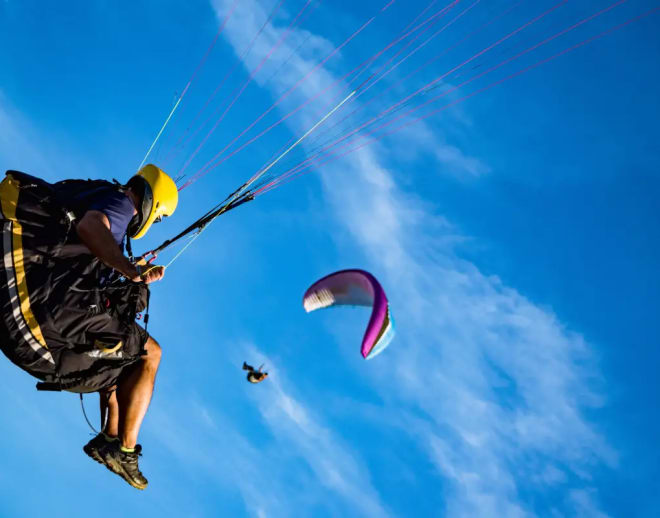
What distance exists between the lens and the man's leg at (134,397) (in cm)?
646

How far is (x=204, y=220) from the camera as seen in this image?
24.3ft

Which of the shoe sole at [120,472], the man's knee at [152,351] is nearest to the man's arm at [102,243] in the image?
the man's knee at [152,351]

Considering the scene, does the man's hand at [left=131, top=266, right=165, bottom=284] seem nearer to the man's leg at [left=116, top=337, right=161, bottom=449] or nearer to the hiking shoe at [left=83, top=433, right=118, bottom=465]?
the man's leg at [left=116, top=337, right=161, bottom=449]

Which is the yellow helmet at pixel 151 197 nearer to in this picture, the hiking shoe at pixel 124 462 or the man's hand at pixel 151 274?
the man's hand at pixel 151 274

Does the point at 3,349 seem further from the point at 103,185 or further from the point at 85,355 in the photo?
the point at 103,185

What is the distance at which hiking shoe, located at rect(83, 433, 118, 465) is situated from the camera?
638cm

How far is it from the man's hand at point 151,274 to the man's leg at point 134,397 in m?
1.22

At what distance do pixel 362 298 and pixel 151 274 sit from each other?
6.58 feet

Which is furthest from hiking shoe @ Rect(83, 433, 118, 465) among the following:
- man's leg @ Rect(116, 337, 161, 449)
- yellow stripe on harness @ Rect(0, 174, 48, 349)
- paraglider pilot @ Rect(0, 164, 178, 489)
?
yellow stripe on harness @ Rect(0, 174, 48, 349)

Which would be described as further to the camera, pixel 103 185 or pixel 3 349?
pixel 103 185

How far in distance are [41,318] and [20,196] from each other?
117 cm

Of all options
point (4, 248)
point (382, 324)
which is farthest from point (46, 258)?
point (382, 324)

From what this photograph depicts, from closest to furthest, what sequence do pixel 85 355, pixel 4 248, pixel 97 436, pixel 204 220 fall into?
pixel 4 248 < pixel 85 355 < pixel 97 436 < pixel 204 220

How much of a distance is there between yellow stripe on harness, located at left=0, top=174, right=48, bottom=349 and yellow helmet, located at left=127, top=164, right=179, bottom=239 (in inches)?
48.5
